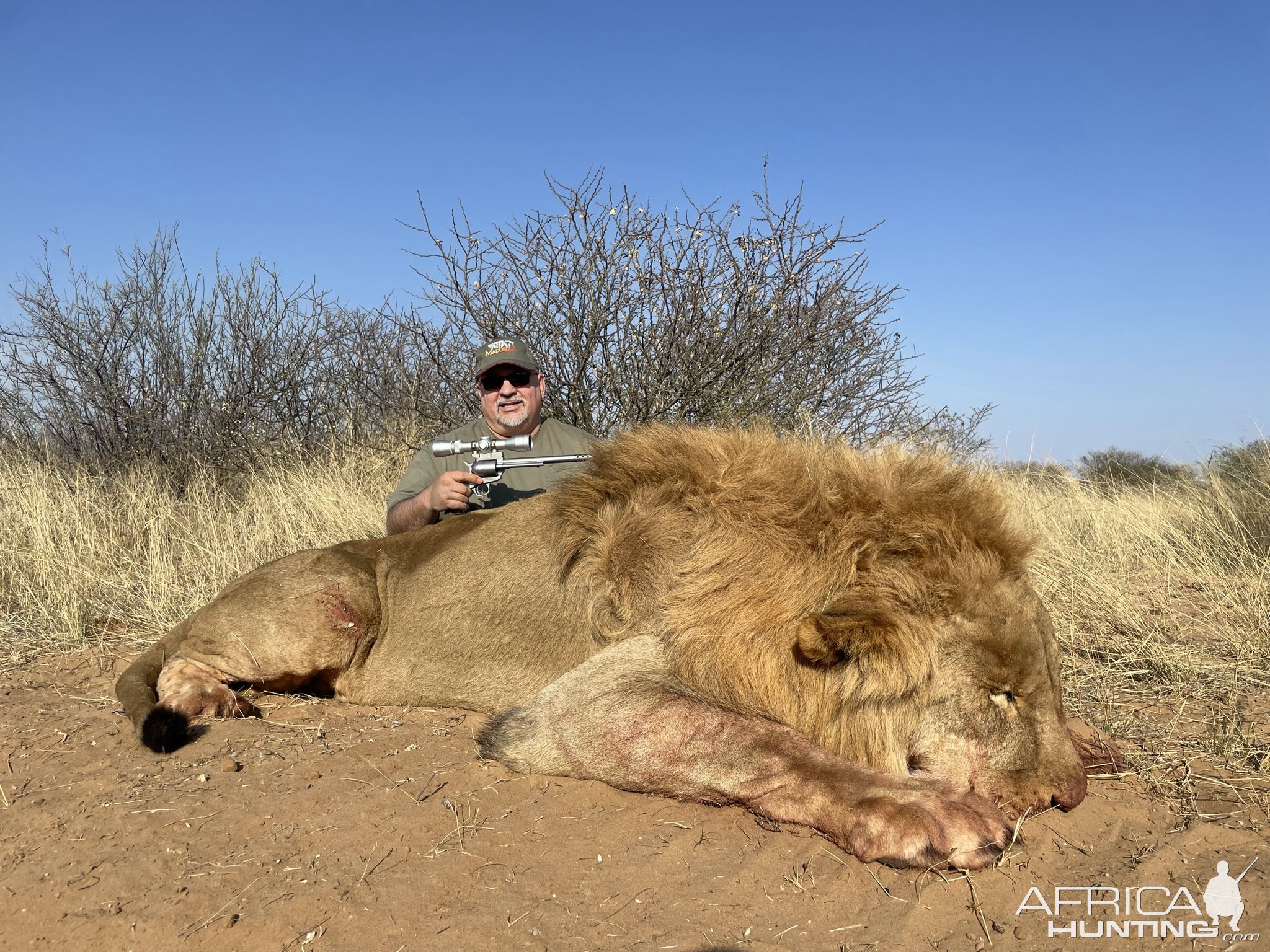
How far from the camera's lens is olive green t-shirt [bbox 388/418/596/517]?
18.2 ft

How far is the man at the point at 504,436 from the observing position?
5.46m

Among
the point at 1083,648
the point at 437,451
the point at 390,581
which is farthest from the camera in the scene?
the point at 437,451

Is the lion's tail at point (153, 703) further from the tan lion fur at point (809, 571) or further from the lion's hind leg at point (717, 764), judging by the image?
the tan lion fur at point (809, 571)

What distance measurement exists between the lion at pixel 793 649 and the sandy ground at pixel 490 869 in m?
0.12

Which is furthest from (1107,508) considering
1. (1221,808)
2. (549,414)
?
(1221,808)

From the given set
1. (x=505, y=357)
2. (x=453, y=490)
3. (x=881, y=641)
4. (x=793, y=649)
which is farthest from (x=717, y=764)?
(x=505, y=357)

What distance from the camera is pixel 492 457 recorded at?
16.5 feet

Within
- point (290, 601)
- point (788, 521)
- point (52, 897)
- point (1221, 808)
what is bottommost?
point (1221, 808)

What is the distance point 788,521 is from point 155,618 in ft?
14.7

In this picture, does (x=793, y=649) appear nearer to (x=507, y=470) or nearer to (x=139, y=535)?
(x=507, y=470)

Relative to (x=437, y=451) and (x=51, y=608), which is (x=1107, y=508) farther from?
(x=51, y=608)

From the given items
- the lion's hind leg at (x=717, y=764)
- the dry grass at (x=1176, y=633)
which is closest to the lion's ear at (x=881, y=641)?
the lion's hind leg at (x=717, y=764)

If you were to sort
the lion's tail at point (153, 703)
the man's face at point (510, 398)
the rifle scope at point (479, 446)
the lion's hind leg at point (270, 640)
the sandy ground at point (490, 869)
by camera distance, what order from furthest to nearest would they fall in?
the man's face at point (510, 398), the rifle scope at point (479, 446), the lion's hind leg at point (270, 640), the lion's tail at point (153, 703), the sandy ground at point (490, 869)

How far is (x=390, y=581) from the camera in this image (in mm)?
4438
